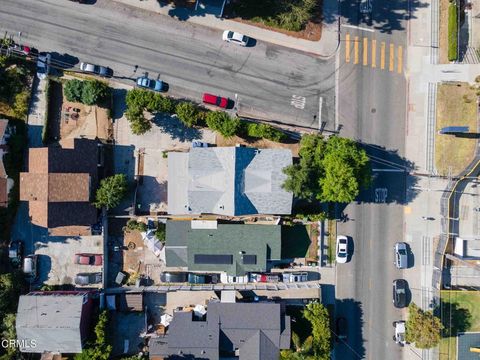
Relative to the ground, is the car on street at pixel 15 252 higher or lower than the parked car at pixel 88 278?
higher

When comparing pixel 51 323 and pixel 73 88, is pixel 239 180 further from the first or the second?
pixel 51 323

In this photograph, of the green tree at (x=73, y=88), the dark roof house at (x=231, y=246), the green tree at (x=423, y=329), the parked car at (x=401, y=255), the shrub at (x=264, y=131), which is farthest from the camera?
the parked car at (x=401, y=255)

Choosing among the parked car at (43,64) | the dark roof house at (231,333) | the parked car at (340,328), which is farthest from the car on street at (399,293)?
the parked car at (43,64)

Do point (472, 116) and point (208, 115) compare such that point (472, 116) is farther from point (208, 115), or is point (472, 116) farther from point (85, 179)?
point (85, 179)

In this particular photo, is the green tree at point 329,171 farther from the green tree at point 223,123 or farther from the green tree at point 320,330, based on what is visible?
the green tree at point 320,330

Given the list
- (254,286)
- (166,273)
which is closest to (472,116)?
(254,286)

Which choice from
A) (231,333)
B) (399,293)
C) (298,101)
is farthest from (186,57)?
(399,293)

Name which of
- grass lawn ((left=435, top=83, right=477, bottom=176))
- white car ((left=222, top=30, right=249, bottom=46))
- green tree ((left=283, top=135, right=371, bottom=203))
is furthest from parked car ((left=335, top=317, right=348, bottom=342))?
white car ((left=222, top=30, right=249, bottom=46))
